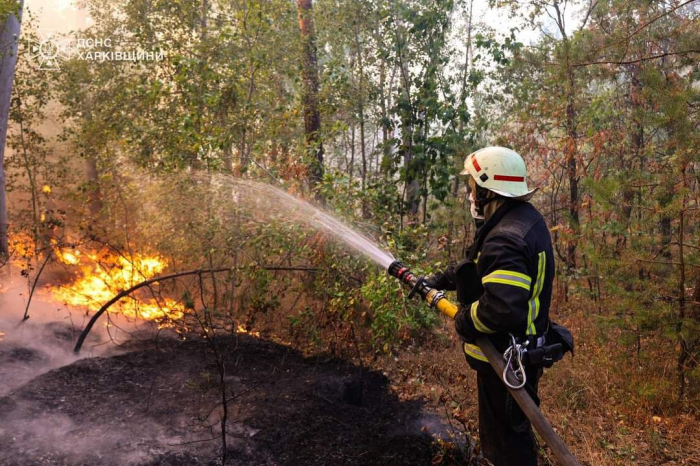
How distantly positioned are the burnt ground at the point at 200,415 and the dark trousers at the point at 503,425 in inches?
54.0

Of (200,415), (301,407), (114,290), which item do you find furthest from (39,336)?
(301,407)

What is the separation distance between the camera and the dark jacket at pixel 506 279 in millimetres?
Result: 2842

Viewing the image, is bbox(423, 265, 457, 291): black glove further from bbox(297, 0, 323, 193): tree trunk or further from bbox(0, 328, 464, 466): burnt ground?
bbox(297, 0, 323, 193): tree trunk

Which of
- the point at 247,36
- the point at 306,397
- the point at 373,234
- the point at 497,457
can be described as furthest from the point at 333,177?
the point at 497,457

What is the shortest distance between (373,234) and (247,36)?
14.3ft

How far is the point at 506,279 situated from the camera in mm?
2852

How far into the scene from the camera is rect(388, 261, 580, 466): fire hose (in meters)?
2.78

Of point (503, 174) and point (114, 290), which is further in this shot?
point (114, 290)

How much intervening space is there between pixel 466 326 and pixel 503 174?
100 centimetres

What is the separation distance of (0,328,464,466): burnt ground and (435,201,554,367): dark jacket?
198cm

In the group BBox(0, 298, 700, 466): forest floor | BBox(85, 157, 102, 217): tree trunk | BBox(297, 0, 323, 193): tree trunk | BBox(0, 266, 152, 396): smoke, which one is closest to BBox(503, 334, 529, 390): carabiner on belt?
BBox(0, 298, 700, 466): forest floor

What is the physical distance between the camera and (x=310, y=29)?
395 inches

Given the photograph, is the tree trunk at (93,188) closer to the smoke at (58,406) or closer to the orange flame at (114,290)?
the orange flame at (114,290)

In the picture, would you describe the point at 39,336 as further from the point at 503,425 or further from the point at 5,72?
the point at 503,425
